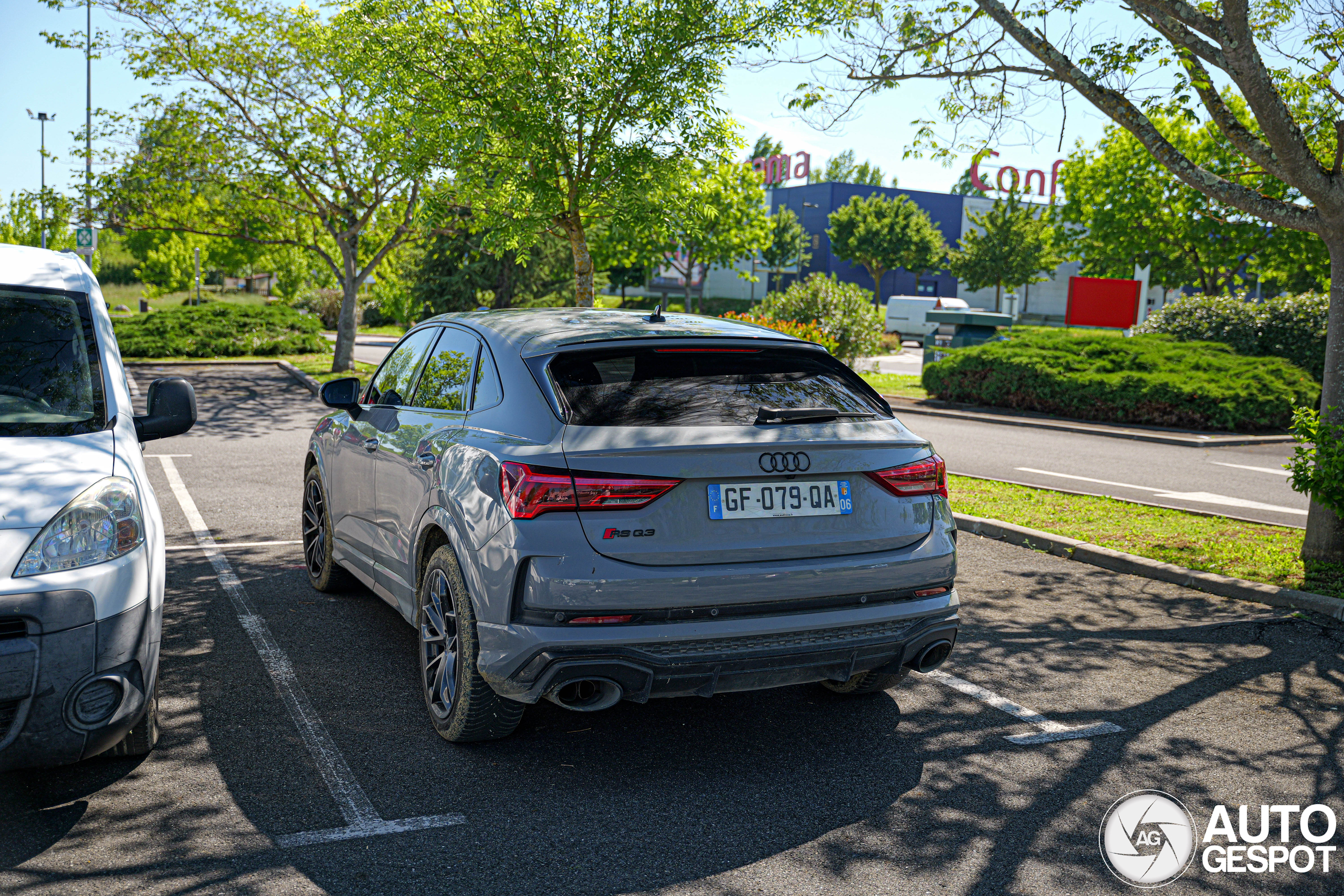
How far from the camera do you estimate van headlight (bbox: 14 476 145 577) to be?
3.29 meters

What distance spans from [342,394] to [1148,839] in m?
4.21

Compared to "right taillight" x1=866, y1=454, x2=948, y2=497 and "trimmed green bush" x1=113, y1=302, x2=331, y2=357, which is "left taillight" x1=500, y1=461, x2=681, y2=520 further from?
"trimmed green bush" x1=113, y1=302, x2=331, y2=357

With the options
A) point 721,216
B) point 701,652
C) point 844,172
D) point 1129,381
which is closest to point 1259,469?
point 1129,381

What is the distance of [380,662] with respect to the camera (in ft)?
16.5

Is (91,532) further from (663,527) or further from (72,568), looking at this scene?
(663,527)

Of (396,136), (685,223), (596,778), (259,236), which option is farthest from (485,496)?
(259,236)

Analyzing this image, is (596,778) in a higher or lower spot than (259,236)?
lower

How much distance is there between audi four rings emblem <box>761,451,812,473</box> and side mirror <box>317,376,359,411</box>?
273 centimetres

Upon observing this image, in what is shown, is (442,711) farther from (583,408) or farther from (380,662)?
(583,408)

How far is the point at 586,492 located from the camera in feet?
11.6

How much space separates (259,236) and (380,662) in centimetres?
2101

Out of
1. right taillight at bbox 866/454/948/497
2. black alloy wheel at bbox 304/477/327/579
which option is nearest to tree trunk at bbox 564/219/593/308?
black alloy wheel at bbox 304/477/327/579

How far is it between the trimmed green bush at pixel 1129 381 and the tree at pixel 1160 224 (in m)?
13.6

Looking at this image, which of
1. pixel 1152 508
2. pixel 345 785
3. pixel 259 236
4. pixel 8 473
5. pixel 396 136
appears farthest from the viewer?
pixel 259 236
